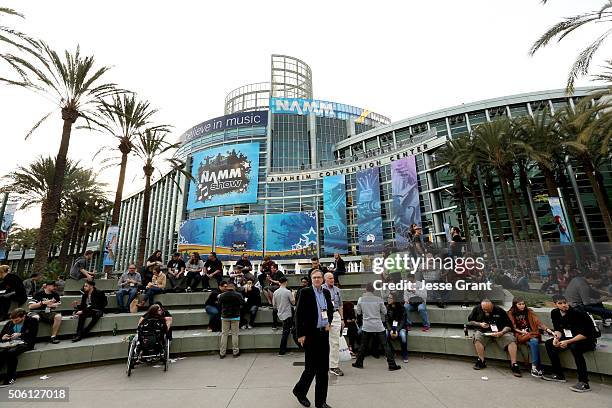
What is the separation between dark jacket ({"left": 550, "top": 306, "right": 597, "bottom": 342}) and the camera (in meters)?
5.46

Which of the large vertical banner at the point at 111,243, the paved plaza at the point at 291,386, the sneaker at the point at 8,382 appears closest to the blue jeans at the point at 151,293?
the paved plaza at the point at 291,386

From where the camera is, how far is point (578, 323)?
5.56 metres

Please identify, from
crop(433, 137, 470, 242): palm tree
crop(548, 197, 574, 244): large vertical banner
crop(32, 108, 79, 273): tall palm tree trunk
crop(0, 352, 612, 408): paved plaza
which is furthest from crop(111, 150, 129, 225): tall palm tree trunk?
crop(433, 137, 470, 242): palm tree

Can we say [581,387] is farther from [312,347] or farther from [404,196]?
[404,196]

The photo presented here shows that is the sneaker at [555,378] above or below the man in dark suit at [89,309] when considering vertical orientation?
below

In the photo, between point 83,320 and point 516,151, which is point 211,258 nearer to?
point 83,320

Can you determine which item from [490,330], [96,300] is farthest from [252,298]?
[490,330]

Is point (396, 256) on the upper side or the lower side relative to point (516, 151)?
lower

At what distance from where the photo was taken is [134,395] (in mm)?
5141

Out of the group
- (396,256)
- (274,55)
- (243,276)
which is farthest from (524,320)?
(274,55)

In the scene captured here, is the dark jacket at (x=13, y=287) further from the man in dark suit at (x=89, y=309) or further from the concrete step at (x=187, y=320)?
the man in dark suit at (x=89, y=309)

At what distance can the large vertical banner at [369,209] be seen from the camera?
4331 cm

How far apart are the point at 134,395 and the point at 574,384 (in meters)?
7.85

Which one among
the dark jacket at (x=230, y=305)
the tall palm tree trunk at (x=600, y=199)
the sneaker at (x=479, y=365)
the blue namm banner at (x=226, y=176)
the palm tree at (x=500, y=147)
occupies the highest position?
the blue namm banner at (x=226, y=176)
